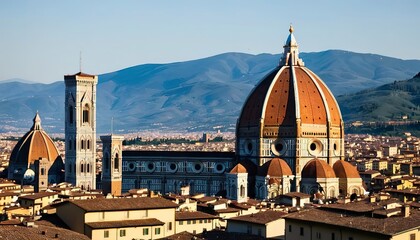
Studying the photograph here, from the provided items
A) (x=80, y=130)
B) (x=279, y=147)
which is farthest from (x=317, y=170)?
(x=80, y=130)

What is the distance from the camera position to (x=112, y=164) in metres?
87.5

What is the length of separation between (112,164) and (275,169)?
614 inches

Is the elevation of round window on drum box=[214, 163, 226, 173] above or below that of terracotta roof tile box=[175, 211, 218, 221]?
above

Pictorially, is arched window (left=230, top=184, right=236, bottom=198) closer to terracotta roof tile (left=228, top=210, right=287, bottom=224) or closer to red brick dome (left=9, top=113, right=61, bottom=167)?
red brick dome (left=9, top=113, right=61, bottom=167)

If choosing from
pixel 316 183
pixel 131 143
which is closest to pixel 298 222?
pixel 316 183

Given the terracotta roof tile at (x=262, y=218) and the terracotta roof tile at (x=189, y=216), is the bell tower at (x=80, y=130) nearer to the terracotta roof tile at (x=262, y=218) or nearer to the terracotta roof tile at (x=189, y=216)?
the terracotta roof tile at (x=189, y=216)

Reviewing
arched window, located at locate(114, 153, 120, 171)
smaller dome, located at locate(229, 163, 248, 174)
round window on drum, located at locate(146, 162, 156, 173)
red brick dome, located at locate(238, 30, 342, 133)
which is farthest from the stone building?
smaller dome, located at locate(229, 163, 248, 174)

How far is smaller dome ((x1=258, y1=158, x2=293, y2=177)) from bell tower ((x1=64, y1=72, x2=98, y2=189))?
1882cm

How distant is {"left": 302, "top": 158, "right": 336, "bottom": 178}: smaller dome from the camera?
268 feet

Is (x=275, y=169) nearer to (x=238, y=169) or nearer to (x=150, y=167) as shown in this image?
(x=238, y=169)

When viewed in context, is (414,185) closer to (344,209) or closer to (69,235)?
(344,209)

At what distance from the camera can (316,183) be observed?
8162 centimetres

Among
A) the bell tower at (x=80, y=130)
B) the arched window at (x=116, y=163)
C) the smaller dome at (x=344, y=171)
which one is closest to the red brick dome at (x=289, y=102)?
the smaller dome at (x=344, y=171)

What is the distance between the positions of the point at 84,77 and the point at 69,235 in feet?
186
